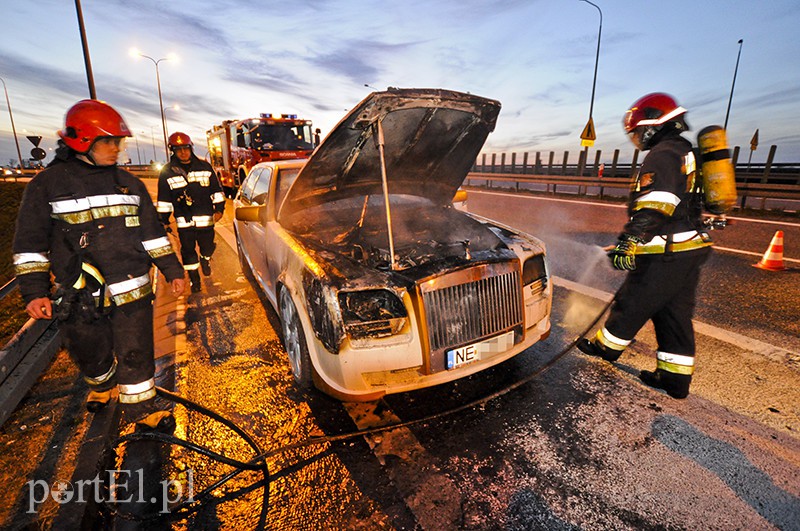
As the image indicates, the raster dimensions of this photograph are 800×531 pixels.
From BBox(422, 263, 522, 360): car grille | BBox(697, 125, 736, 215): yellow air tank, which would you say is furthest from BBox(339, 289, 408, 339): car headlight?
BBox(697, 125, 736, 215): yellow air tank

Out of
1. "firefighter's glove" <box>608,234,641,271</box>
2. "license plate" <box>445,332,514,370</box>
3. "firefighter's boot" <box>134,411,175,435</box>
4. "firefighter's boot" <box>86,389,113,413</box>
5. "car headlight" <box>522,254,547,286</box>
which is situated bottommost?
"firefighter's boot" <box>134,411,175,435</box>

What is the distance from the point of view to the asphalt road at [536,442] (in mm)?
1864

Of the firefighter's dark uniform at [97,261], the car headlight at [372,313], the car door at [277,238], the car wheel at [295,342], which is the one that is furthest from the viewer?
the car door at [277,238]

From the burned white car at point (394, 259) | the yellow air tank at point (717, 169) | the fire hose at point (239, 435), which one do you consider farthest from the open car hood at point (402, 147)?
the fire hose at point (239, 435)

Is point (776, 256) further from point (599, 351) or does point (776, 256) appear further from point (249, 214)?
point (249, 214)

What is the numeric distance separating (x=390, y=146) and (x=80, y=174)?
2.13m

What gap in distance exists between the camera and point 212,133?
17234 millimetres

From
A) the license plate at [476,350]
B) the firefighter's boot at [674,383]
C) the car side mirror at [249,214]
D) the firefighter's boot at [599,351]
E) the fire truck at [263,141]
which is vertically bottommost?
the firefighter's boot at [674,383]

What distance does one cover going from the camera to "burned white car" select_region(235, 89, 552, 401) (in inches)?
91.0

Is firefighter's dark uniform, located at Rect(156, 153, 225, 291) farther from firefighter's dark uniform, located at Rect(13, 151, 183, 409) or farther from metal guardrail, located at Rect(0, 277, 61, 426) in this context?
firefighter's dark uniform, located at Rect(13, 151, 183, 409)

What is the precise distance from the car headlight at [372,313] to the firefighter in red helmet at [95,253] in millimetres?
1280

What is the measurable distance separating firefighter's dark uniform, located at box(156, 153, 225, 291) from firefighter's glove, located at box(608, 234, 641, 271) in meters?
4.71

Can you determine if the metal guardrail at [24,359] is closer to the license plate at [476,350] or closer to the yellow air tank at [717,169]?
the license plate at [476,350]

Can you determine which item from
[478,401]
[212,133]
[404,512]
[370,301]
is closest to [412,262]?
[370,301]
